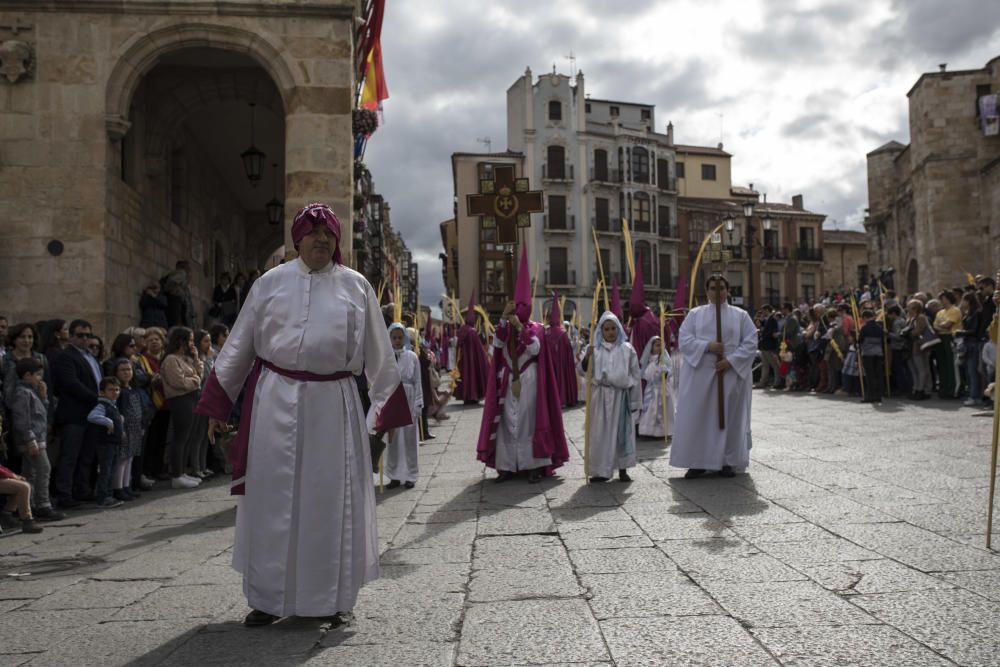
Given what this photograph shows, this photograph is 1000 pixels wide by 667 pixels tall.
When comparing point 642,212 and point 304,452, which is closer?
point 304,452

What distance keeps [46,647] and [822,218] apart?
63074mm

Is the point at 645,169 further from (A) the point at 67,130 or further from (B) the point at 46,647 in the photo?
(B) the point at 46,647

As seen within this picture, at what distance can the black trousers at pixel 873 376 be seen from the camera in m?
14.8

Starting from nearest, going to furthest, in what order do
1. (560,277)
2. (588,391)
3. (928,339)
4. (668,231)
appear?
(588,391) → (928,339) → (560,277) → (668,231)

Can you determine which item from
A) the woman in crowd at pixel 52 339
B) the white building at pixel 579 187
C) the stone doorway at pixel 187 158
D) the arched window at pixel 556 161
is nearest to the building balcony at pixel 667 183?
the white building at pixel 579 187

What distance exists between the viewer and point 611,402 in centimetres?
849

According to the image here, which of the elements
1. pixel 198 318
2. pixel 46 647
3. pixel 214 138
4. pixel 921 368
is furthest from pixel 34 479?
pixel 921 368

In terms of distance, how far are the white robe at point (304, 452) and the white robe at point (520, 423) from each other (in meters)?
4.27

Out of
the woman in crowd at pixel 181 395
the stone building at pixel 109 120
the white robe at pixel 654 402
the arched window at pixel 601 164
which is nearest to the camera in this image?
the woman in crowd at pixel 181 395

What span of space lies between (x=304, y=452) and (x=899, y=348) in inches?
547

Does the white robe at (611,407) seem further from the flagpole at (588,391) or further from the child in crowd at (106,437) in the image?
the child in crowd at (106,437)

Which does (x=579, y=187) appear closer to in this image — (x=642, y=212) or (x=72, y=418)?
(x=642, y=212)

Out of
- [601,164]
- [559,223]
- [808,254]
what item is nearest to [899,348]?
[559,223]

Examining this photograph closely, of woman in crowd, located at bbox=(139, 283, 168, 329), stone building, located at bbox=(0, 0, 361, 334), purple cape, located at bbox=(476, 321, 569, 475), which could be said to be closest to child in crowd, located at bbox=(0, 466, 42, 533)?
purple cape, located at bbox=(476, 321, 569, 475)
